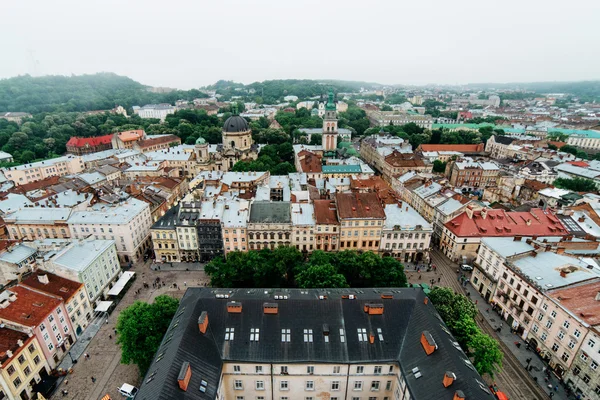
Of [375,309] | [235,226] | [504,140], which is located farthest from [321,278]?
[504,140]

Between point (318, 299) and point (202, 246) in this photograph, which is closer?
point (318, 299)

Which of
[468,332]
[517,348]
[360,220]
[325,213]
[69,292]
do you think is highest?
[325,213]

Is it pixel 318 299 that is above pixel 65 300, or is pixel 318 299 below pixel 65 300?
above

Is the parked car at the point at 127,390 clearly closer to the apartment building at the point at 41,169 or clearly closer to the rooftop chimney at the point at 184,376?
the rooftop chimney at the point at 184,376

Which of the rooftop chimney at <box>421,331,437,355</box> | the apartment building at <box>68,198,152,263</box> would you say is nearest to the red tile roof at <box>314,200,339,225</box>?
the rooftop chimney at <box>421,331,437,355</box>

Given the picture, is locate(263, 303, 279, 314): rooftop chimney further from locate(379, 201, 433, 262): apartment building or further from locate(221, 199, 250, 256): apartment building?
locate(379, 201, 433, 262): apartment building

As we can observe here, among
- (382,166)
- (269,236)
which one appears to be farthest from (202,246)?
(382,166)

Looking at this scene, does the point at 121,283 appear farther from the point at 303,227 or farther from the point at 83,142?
the point at 83,142

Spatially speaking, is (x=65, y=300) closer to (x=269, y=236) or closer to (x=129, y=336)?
(x=129, y=336)
